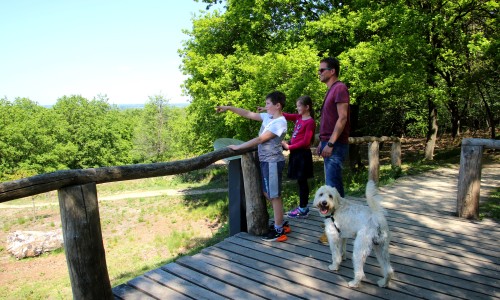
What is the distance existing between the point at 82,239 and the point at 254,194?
2198mm

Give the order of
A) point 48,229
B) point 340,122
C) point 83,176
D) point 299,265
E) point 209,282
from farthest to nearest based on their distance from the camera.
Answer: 1. point 48,229
2. point 340,122
3. point 299,265
4. point 209,282
5. point 83,176

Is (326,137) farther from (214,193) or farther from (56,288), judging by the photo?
(214,193)

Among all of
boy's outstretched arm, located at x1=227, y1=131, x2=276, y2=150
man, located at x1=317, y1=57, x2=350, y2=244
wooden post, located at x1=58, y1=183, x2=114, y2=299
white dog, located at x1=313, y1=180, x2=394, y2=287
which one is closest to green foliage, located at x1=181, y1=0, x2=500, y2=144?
man, located at x1=317, y1=57, x2=350, y2=244

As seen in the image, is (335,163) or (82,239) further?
(335,163)

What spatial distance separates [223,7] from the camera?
53.6 feet

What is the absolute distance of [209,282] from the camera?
3.41m

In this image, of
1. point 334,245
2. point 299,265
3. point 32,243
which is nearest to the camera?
point 334,245

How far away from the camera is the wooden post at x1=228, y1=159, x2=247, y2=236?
4.54 m

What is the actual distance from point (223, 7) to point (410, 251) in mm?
14674

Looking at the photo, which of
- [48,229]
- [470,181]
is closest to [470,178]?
[470,181]

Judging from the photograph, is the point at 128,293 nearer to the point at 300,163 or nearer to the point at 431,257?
the point at 300,163

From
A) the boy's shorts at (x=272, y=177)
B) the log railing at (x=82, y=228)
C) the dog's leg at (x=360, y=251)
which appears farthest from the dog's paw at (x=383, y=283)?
the log railing at (x=82, y=228)

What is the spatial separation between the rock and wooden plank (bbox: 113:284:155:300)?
17.1m

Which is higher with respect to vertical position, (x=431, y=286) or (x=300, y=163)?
(x=300, y=163)
